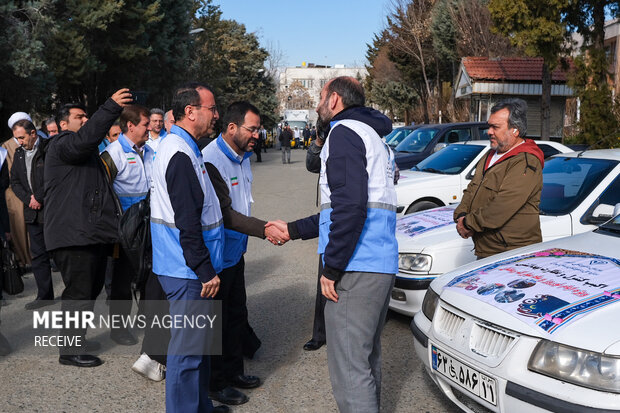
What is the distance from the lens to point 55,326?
5098 mm

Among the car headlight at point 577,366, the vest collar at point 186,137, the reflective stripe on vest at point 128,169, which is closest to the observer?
the car headlight at point 577,366

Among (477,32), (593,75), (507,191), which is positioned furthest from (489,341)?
(477,32)

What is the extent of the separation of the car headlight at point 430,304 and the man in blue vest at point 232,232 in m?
1.14

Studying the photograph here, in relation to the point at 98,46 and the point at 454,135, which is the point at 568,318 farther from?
the point at 98,46

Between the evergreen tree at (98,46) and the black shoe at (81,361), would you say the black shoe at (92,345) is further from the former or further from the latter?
the evergreen tree at (98,46)

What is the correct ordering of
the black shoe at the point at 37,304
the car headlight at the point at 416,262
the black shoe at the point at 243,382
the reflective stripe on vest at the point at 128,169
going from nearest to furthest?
1. the black shoe at the point at 243,382
2. the reflective stripe on vest at the point at 128,169
3. the car headlight at the point at 416,262
4. the black shoe at the point at 37,304

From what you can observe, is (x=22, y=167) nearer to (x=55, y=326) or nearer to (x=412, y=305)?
(x=55, y=326)

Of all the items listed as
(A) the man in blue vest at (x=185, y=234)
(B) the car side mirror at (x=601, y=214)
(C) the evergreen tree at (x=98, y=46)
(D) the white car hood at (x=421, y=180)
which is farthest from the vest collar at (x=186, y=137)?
(C) the evergreen tree at (x=98, y=46)

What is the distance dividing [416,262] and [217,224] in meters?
2.16

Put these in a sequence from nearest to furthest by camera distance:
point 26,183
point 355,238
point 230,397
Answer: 1. point 355,238
2. point 230,397
3. point 26,183

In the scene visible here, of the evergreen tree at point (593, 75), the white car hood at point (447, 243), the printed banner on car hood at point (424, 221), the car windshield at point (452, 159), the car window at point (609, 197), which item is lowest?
the white car hood at point (447, 243)

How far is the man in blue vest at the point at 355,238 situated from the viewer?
2.58 meters

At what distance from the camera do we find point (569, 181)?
17.5ft

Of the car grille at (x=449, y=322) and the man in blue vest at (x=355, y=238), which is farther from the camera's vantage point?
the car grille at (x=449, y=322)
